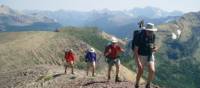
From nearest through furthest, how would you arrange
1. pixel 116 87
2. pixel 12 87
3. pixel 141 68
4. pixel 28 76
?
pixel 141 68
pixel 116 87
pixel 12 87
pixel 28 76

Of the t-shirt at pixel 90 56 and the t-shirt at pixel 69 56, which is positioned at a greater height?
the t-shirt at pixel 90 56

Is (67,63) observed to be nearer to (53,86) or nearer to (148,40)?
(53,86)

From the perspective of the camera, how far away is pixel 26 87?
37.2 metres

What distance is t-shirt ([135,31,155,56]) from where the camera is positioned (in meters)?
20.9

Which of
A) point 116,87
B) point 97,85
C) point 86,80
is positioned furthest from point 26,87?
point 116,87

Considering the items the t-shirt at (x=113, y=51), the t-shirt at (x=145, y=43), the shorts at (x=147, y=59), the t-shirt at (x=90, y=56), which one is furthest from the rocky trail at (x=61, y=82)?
the t-shirt at (x=145, y=43)

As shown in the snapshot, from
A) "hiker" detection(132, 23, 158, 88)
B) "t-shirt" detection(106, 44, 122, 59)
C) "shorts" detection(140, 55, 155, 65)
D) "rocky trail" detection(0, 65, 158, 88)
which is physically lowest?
"rocky trail" detection(0, 65, 158, 88)

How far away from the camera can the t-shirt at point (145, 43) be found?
20.9m

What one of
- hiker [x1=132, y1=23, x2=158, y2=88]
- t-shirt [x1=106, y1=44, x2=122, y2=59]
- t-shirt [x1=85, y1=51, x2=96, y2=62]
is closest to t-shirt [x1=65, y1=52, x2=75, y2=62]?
t-shirt [x1=85, y1=51, x2=96, y2=62]

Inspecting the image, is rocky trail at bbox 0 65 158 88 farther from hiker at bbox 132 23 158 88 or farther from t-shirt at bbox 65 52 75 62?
hiker at bbox 132 23 158 88

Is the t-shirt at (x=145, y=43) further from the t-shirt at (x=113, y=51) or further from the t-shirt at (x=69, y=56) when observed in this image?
the t-shirt at (x=69, y=56)

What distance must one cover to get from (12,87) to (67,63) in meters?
7.59

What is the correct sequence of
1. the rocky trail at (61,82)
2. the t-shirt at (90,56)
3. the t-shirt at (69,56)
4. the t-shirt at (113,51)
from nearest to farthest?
1. the rocky trail at (61,82)
2. the t-shirt at (113,51)
3. the t-shirt at (90,56)
4. the t-shirt at (69,56)

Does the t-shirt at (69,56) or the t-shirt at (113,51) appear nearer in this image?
the t-shirt at (113,51)
